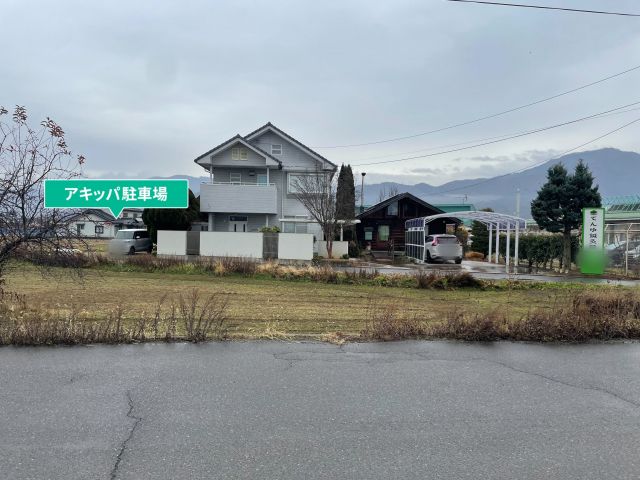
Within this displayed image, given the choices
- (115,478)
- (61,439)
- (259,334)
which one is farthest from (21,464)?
(259,334)

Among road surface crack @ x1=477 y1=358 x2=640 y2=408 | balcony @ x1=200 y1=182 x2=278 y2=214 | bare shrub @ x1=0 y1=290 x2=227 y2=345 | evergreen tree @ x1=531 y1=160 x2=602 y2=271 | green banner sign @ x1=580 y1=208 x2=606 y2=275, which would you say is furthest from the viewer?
balcony @ x1=200 y1=182 x2=278 y2=214

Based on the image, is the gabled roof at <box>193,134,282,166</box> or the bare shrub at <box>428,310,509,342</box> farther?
the gabled roof at <box>193,134,282,166</box>

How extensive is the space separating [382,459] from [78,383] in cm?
332

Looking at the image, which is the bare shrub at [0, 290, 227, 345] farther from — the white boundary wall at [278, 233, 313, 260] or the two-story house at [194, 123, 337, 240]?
the two-story house at [194, 123, 337, 240]

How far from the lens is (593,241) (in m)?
21.2

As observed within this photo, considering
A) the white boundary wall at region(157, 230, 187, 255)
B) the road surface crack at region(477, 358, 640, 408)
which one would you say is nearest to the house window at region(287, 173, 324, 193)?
the white boundary wall at region(157, 230, 187, 255)

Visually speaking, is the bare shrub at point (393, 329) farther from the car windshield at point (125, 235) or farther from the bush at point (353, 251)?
the car windshield at point (125, 235)

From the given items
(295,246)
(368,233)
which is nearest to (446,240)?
(295,246)

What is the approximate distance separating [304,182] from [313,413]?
96.3 ft

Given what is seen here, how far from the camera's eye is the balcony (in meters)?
32.6

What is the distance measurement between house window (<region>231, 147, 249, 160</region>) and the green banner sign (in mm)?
22027

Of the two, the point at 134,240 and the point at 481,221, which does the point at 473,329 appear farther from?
the point at 134,240

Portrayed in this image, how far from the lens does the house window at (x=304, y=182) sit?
32250mm

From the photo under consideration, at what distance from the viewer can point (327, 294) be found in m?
13.2
